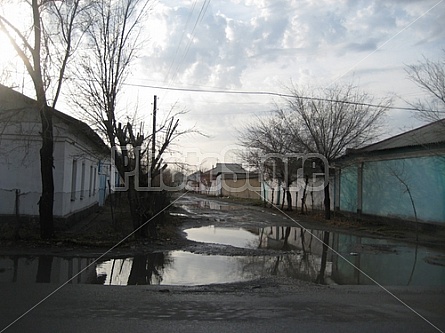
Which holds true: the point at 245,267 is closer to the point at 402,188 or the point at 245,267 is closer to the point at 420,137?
the point at 402,188

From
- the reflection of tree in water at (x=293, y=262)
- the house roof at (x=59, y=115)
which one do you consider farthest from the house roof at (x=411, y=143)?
the house roof at (x=59, y=115)

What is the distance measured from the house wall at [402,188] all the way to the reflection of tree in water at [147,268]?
1243 centimetres

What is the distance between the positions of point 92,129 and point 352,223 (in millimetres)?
15007

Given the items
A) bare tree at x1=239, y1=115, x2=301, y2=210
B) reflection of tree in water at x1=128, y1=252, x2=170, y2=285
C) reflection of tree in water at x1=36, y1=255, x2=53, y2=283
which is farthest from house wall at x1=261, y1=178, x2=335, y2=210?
reflection of tree in water at x1=36, y1=255, x2=53, y2=283

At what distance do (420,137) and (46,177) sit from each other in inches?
647

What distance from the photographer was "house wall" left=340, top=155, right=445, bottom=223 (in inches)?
775

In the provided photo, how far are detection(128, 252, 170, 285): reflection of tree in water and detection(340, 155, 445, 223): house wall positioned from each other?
1243 cm

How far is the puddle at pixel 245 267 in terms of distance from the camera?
9578 mm

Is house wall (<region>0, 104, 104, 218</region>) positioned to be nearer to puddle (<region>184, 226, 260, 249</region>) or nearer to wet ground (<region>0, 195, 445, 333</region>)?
wet ground (<region>0, 195, 445, 333</region>)

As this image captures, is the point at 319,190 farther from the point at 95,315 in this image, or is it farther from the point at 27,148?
the point at 95,315

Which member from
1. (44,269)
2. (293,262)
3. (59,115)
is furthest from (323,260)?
(59,115)

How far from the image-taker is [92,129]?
1553 cm

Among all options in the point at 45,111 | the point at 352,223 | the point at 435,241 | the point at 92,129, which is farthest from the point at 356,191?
the point at 45,111

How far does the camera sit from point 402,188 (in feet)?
72.7
